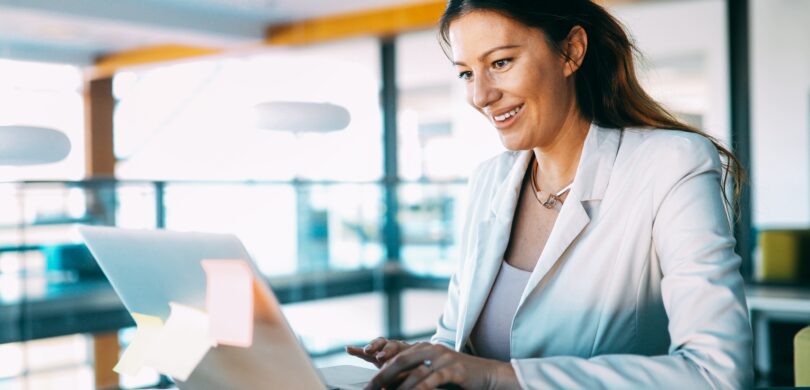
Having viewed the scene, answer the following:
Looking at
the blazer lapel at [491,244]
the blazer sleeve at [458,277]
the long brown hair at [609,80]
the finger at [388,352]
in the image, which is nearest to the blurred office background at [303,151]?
the blazer sleeve at [458,277]

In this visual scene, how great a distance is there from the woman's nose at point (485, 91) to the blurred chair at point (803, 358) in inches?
45.3

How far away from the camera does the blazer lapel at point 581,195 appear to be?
4.42ft

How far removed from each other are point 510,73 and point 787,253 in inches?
161

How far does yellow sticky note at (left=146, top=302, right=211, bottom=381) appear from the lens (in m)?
1.02

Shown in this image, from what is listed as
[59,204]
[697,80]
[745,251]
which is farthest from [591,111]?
[697,80]

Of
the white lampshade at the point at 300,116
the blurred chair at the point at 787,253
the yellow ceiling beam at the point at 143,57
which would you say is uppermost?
the yellow ceiling beam at the point at 143,57

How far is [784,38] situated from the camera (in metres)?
6.21

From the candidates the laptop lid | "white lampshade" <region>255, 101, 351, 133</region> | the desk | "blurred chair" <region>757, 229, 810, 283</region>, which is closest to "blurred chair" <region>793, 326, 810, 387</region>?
the laptop lid

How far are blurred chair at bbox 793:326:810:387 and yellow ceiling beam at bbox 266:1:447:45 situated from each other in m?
6.11

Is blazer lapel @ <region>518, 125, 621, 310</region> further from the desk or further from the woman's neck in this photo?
the desk

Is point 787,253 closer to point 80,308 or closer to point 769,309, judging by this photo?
point 769,309

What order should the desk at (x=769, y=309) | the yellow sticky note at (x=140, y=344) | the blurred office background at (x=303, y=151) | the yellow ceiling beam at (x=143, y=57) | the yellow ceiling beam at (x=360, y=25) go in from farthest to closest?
the yellow ceiling beam at (x=360, y=25) < the yellow ceiling beam at (x=143, y=57) < the blurred office background at (x=303, y=151) < the desk at (x=769, y=309) < the yellow sticky note at (x=140, y=344)

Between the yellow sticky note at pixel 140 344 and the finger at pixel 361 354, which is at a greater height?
the yellow sticky note at pixel 140 344

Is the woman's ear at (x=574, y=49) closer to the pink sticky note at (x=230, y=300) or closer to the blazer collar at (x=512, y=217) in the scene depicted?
the blazer collar at (x=512, y=217)
